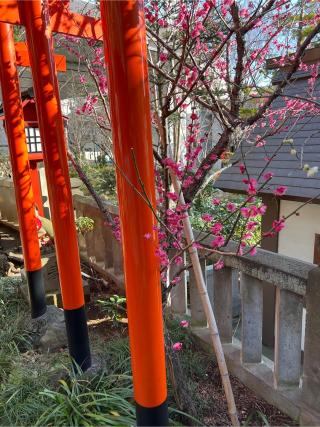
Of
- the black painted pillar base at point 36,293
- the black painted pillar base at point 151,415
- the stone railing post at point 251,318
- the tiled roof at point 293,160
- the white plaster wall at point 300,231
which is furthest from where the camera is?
the white plaster wall at point 300,231

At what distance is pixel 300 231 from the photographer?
12.9 feet

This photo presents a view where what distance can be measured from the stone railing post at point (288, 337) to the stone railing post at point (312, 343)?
16cm

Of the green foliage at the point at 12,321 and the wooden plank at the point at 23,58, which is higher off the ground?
the wooden plank at the point at 23,58

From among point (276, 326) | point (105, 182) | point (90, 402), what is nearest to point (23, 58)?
point (90, 402)

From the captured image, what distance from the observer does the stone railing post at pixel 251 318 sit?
90.7 inches

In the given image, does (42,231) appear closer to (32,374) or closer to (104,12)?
(32,374)

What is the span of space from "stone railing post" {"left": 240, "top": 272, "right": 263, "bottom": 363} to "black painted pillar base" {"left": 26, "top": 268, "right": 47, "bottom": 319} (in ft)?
6.26

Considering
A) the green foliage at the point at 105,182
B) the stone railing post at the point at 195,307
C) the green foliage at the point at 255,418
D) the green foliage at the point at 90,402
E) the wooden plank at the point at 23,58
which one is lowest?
the green foliage at the point at 255,418

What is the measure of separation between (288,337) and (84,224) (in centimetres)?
269

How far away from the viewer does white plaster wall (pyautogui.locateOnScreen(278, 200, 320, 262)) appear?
3.77 metres

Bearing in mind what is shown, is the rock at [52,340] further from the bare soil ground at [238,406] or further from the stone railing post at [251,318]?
the stone railing post at [251,318]

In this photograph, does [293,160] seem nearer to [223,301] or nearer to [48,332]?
[223,301]

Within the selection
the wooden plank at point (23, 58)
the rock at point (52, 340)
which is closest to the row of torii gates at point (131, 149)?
the wooden plank at point (23, 58)

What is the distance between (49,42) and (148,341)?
1.99 metres
